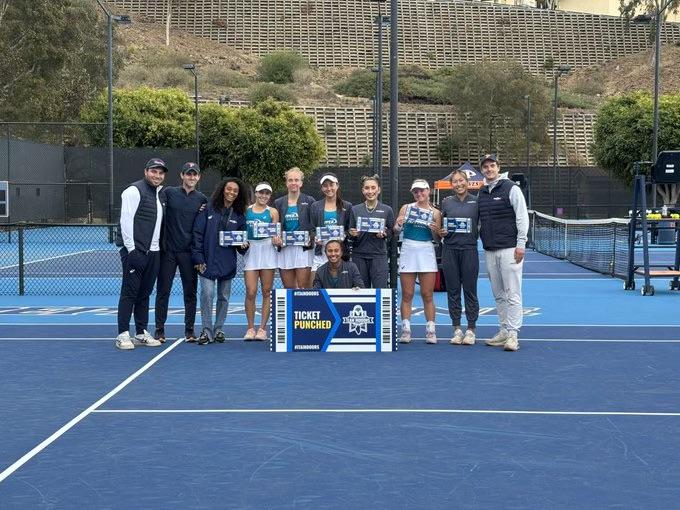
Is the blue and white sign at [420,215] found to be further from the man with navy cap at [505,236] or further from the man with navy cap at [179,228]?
the man with navy cap at [179,228]

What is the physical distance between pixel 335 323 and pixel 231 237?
1.48 metres

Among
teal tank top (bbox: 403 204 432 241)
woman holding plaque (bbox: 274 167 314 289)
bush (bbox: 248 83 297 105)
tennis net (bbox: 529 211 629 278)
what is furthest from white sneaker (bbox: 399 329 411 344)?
bush (bbox: 248 83 297 105)

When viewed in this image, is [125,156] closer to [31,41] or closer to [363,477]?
[31,41]

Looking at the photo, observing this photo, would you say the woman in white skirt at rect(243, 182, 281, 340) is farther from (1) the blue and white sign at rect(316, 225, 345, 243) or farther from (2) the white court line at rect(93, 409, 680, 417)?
(2) the white court line at rect(93, 409, 680, 417)

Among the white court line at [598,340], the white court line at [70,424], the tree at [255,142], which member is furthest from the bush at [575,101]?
the white court line at [70,424]

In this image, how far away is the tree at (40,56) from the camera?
199 ft

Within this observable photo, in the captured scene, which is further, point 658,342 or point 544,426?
point 658,342

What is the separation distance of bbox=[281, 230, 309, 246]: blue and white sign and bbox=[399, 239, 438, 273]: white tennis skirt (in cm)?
106

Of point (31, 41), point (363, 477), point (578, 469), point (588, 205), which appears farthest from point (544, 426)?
point (588, 205)

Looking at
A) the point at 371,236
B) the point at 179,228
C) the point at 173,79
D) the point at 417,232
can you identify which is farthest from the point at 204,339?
the point at 173,79

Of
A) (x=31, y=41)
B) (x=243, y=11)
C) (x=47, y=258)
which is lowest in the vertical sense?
(x=47, y=258)

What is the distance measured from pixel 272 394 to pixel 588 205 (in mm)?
62547

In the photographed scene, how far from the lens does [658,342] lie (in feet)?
45.0

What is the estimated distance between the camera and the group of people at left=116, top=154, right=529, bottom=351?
1289 cm
